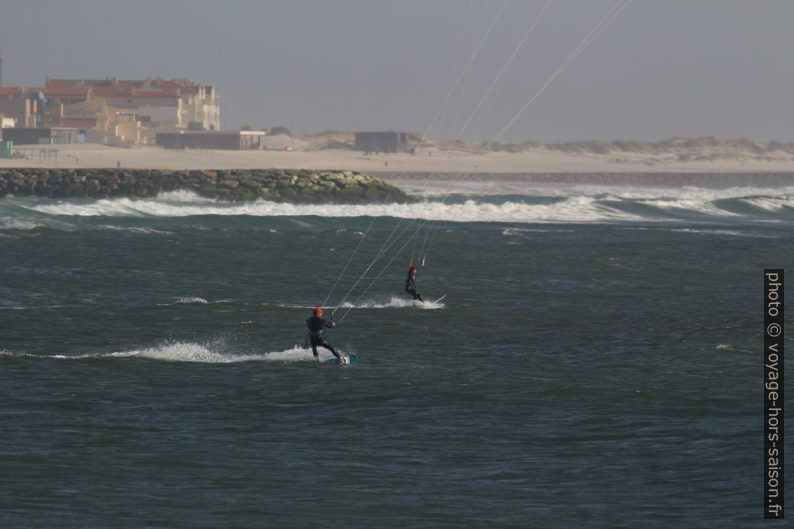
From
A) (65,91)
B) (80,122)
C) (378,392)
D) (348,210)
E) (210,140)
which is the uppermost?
(65,91)

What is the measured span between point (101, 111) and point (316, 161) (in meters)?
45.3

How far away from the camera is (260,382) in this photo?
27406mm

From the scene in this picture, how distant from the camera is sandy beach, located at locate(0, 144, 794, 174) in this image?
4943 inches

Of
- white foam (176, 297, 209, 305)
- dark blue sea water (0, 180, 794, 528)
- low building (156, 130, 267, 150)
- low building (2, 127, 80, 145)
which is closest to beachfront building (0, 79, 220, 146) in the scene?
low building (156, 130, 267, 150)

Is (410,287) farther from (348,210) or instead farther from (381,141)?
(381,141)

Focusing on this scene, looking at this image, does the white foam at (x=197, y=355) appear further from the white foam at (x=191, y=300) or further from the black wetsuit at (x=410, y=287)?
the white foam at (x=191, y=300)

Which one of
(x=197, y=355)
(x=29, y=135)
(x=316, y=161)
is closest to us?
(x=197, y=355)

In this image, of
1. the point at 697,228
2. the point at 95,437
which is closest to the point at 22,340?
the point at 95,437

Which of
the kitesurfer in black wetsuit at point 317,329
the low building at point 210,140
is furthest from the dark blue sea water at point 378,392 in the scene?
the low building at point 210,140

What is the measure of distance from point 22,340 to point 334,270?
66.0ft

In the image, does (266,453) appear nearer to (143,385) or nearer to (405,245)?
(143,385)

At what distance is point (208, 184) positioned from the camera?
98.9 meters

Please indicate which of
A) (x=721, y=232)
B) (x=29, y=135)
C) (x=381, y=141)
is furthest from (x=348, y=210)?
(x=381, y=141)

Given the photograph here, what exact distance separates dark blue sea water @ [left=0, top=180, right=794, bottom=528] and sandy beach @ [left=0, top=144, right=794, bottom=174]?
69150mm
